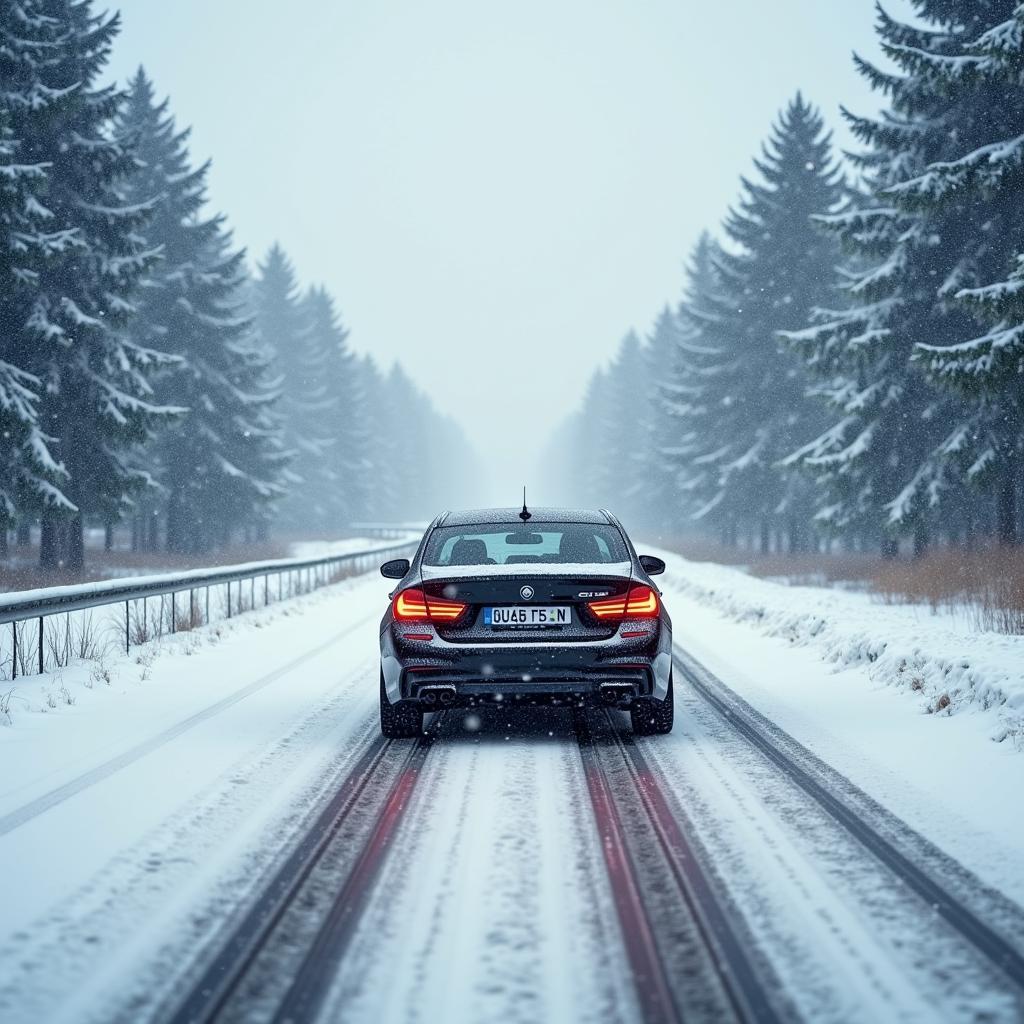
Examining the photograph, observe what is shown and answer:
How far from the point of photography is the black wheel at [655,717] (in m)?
6.99

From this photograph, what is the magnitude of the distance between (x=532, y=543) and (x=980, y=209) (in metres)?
17.7

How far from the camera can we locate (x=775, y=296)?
3644 centimetres

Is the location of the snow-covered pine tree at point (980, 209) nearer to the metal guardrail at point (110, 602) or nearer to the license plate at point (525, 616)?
the license plate at point (525, 616)

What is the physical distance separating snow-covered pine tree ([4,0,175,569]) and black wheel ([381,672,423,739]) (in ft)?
58.1

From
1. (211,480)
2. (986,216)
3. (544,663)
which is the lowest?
(544,663)

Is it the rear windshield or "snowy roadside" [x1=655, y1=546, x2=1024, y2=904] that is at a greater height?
→ the rear windshield

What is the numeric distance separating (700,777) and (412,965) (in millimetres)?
3037

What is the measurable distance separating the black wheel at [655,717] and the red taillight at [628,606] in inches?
24.4

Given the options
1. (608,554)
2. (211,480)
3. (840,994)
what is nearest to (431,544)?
(608,554)

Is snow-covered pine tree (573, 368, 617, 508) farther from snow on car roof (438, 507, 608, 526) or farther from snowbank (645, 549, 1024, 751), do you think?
snow on car roof (438, 507, 608, 526)

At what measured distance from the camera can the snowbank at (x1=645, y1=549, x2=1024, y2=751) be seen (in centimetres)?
752

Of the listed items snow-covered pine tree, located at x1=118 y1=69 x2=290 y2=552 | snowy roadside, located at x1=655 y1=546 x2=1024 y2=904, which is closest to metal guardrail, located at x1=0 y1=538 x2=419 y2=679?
snowy roadside, located at x1=655 y1=546 x2=1024 y2=904

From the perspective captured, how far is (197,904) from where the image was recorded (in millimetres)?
3824

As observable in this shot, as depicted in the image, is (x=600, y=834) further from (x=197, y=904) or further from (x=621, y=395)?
(x=621, y=395)
